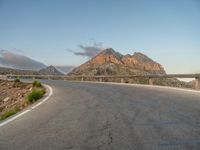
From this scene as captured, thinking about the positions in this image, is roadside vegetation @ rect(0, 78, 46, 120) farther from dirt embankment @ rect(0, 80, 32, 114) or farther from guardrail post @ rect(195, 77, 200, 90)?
guardrail post @ rect(195, 77, 200, 90)

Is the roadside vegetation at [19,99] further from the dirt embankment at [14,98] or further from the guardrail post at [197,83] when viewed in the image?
the guardrail post at [197,83]

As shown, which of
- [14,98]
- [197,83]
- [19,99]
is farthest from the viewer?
[14,98]

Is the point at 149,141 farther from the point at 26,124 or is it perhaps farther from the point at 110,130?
the point at 26,124

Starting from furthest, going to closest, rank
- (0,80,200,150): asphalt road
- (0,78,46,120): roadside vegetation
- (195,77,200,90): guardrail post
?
(195,77,200,90): guardrail post → (0,78,46,120): roadside vegetation → (0,80,200,150): asphalt road

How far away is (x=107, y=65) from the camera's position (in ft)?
265

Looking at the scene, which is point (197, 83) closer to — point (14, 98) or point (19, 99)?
point (19, 99)

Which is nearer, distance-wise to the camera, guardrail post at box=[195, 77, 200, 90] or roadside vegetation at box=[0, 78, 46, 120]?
roadside vegetation at box=[0, 78, 46, 120]

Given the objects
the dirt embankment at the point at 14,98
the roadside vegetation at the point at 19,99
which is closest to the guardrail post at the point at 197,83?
the roadside vegetation at the point at 19,99

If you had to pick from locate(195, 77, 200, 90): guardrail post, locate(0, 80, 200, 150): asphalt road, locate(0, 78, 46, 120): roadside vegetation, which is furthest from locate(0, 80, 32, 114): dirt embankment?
locate(195, 77, 200, 90): guardrail post

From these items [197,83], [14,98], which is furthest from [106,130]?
[14,98]

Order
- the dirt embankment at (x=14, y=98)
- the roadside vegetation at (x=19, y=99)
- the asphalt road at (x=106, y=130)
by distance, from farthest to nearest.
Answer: the dirt embankment at (x=14, y=98) → the roadside vegetation at (x=19, y=99) → the asphalt road at (x=106, y=130)

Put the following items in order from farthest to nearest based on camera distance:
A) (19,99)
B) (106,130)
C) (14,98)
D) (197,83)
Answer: (14,98) < (19,99) < (197,83) < (106,130)

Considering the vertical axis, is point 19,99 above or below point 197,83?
below

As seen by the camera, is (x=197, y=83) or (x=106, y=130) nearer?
(x=106, y=130)
